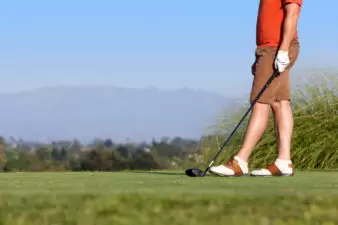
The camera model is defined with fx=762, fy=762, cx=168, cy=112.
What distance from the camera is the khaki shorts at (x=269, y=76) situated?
7.77 metres

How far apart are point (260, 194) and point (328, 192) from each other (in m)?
0.55

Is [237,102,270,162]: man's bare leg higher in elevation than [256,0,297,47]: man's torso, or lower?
lower

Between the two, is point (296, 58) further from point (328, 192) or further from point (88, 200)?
point (88, 200)

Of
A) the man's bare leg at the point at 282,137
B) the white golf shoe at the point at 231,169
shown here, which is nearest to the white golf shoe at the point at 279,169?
the man's bare leg at the point at 282,137

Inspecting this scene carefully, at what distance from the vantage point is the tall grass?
11.8 m

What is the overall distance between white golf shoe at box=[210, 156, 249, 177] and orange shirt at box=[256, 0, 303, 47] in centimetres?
124

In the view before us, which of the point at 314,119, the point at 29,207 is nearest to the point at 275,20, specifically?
the point at 29,207

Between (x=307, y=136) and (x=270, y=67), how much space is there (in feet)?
15.1

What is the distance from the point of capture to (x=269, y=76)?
777 cm

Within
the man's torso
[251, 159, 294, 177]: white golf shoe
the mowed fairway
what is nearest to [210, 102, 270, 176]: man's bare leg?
[251, 159, 294, 177]: white golf shoe

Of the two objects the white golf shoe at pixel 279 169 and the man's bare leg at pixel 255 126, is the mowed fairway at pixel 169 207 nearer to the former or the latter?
the man's bare leg at pixel 255 126

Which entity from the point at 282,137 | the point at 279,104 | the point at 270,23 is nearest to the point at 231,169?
the point at 282,137

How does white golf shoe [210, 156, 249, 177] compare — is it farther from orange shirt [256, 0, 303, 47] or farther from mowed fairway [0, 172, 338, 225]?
mowed fairway [0, 172, 338, 225]

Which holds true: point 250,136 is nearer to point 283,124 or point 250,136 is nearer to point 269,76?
point 283,124
